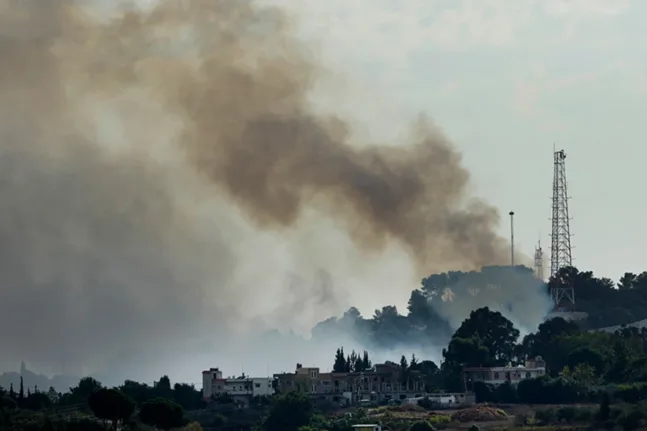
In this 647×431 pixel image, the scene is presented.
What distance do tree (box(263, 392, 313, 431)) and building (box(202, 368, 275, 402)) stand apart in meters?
20.0

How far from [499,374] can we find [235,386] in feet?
86.5

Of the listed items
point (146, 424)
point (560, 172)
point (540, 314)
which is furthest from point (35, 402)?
point (540, 314)

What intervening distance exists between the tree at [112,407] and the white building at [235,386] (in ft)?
135

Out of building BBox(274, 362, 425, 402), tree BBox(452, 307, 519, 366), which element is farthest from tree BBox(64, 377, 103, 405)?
tree BBox(452, 307, 519, 366)

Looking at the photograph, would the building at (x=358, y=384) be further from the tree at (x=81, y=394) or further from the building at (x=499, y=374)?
the tree at (x=81, y=394)

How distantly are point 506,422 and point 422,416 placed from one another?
7.60 metres

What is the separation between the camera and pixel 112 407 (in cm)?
10631

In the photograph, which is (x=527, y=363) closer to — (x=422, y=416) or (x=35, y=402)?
(x=422, y=416)

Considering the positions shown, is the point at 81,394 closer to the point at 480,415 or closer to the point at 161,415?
the point at 161,415

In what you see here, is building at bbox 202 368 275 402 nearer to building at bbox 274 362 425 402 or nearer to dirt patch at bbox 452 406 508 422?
building at bbox 274 362 425 402

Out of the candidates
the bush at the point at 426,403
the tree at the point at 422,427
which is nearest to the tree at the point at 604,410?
the tree at the point at 422,427

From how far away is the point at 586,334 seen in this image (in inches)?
5979

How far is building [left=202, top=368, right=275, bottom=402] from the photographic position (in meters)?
149

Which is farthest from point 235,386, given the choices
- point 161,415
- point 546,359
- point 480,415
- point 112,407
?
point 112,407
